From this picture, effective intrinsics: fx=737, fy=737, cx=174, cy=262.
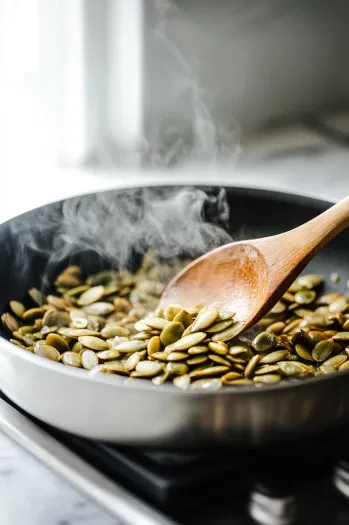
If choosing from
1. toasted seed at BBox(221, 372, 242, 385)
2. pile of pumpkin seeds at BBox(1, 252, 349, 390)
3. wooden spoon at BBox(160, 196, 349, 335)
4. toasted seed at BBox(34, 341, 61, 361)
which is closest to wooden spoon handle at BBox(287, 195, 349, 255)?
wooden spoon at BBox(160, 196, 349, 335)

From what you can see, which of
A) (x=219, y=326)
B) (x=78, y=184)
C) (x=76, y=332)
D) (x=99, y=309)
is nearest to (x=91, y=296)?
(x=99, y=309)

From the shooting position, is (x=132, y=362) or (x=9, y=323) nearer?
(x=132, y=362)

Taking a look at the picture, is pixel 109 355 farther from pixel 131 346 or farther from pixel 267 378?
pixel 267 378

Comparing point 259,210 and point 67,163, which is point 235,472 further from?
point 67,163

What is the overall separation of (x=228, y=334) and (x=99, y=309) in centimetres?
24

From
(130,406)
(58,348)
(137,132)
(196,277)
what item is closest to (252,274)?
(196,277)

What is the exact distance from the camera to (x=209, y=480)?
0.63 m

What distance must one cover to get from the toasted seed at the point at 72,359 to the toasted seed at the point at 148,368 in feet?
0.27

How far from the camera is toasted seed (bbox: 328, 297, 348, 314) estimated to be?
0.97m

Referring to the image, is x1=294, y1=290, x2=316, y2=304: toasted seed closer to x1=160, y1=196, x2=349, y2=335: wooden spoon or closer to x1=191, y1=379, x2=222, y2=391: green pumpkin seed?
x1=160, y1=196, x2=349, y2=335: wooden spoon

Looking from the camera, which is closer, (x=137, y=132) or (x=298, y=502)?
(x=298, y=502)

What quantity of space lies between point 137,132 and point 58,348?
33.9 inches

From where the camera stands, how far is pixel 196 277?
3.20 feet

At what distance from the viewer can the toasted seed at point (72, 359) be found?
805 mm
